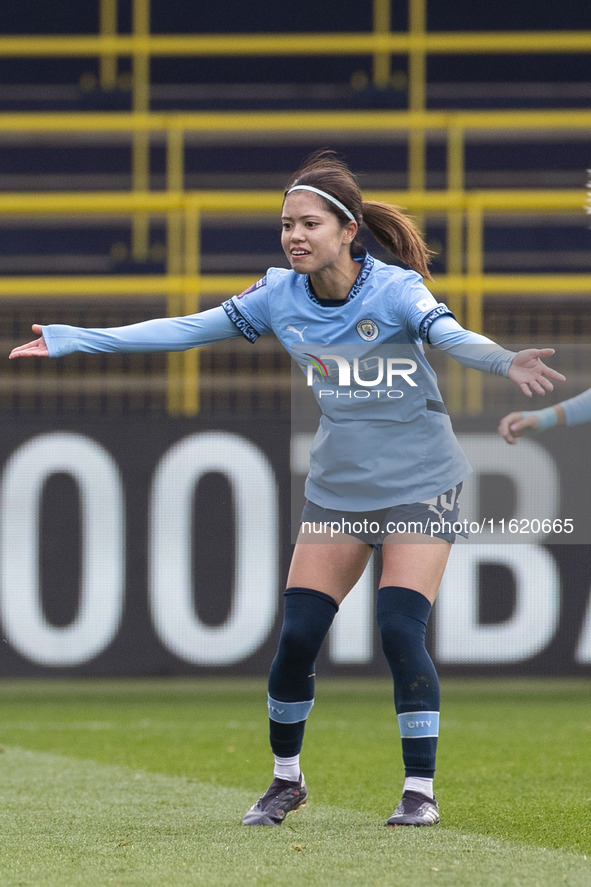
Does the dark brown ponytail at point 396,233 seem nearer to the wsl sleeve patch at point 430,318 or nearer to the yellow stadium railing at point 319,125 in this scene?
the wsl sleeve patch at point 430,318

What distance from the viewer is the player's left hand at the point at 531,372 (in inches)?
115

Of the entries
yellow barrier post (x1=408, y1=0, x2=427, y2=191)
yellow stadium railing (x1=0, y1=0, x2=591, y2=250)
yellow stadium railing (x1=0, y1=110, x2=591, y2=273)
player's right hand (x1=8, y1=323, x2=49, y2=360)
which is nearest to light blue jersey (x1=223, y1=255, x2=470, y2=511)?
player's right hand (x1=8, y1=323, x2=49, y2=360)

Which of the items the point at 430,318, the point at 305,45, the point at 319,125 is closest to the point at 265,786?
the point at 430,318

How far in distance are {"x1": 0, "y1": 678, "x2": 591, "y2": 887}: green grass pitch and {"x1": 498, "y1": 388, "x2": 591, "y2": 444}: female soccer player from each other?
2.95 feet

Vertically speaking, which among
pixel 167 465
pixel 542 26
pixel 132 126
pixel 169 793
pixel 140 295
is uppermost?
pixel 542 26

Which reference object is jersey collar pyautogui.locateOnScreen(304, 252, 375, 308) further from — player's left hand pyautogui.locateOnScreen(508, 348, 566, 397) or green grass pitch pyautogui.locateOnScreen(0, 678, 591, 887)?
green grass pitch pyautogui.locateOnScreen(0, 678, 591, 887)

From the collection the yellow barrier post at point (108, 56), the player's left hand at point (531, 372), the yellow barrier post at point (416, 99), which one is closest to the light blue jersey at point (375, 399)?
the player's left hand at point (531, 372)

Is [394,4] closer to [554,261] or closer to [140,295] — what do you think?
[554,261]

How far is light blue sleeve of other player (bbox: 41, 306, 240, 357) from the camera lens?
3334mm

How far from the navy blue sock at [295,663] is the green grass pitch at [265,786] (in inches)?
8.7

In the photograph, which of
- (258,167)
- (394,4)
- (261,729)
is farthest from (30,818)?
(394,4)

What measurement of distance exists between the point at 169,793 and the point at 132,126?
266 inches

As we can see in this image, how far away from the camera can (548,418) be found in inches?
118

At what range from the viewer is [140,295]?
729 cm
